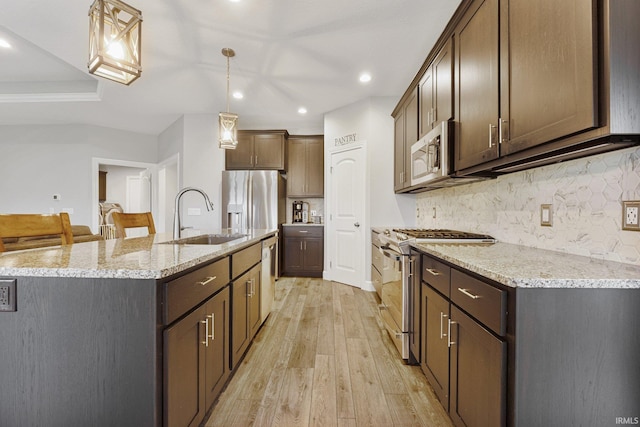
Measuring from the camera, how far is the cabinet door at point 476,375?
3.16ft

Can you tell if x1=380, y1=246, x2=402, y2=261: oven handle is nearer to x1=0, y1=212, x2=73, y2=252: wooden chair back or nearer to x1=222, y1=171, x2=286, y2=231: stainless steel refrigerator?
x1=0, y1=212, x2=73, y2=252: wooden chair back

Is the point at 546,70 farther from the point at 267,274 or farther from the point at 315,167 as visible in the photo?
the point at 315,167

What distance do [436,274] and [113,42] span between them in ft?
6.93

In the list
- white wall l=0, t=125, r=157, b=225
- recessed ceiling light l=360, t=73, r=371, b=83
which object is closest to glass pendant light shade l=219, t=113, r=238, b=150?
recessed ceiling light l=360, t=73, r=371, b=83

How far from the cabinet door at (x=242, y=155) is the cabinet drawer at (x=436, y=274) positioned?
12.7 ft

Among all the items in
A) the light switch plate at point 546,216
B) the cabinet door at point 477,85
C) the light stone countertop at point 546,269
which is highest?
the cabinet door at point 477,85

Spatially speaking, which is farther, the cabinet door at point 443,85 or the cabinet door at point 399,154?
the cabinet door at point 399,154

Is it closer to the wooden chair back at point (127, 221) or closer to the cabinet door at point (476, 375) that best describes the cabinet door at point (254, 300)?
the wooden chair back at point (127, 221)

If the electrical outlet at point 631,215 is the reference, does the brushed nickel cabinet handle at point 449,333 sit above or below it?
below

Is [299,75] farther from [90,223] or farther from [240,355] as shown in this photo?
Answer: [90,223]

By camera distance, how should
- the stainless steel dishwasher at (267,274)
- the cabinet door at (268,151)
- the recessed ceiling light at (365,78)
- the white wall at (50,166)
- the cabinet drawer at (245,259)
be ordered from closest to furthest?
the cabinet drawer at (245,259), the stainless steel dishwasher at (267,274), the recessed ceiling light at (365,78), the cabinet door at (268,151), the white wall at (50,166)

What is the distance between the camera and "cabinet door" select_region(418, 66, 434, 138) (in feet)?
8.03

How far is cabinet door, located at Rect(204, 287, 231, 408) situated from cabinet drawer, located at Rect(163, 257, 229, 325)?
0.07 meters

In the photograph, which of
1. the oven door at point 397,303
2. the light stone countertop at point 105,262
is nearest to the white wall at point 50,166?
the light stone countertop at point 105,262
